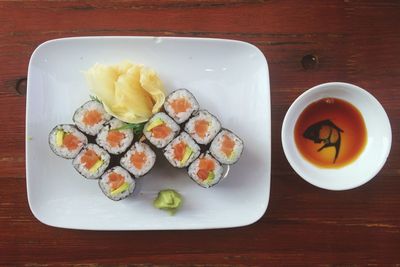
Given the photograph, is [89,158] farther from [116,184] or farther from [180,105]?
[180,105]

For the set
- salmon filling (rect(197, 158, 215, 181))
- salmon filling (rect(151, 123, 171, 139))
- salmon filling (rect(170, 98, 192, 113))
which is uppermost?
salmon filling (rect(170, 98, 192, 113))

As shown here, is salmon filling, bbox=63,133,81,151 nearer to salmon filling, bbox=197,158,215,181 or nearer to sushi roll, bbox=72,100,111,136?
sushi roll, bbox=72,100,111,136

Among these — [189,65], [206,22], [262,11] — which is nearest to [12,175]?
[189,65]

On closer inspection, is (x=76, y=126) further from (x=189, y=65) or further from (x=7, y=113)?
(x=189, y=65)

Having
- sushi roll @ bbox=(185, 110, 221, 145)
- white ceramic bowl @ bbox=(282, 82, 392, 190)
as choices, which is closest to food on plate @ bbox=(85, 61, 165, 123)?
sushi roll @ bbox=(185, 110, 221, 145)

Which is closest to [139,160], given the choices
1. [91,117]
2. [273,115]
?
[91,117]

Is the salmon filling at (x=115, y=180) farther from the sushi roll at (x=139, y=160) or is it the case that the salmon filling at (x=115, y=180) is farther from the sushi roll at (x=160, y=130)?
the sushi roll at (x=160, y=130)
